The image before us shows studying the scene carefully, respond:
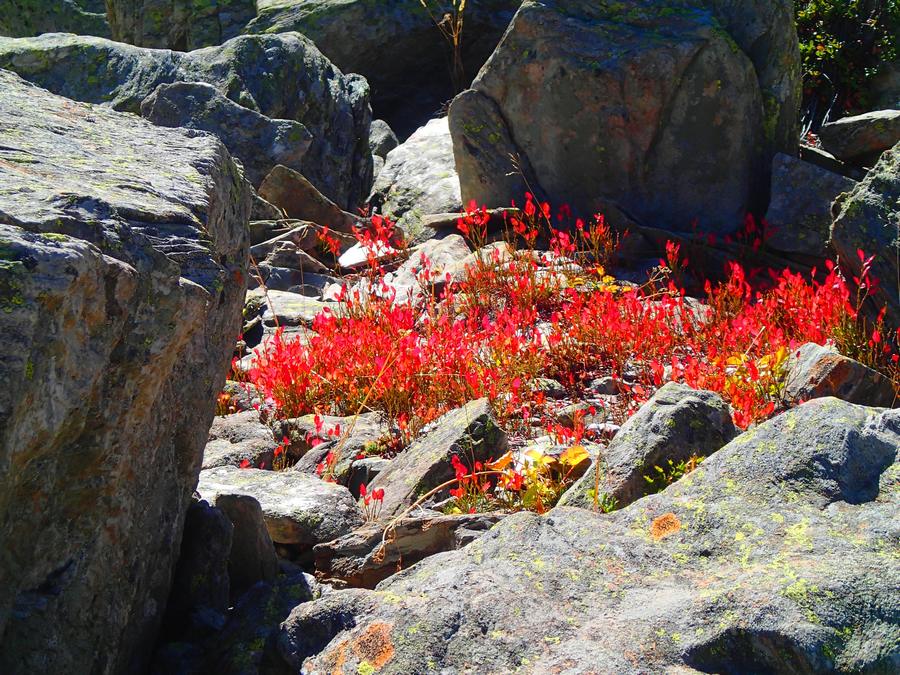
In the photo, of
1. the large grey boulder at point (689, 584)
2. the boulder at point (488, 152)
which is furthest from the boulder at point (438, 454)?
the boulder at point (488, 152)

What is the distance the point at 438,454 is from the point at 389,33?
1136cm

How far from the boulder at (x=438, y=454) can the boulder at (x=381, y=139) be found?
970 cm

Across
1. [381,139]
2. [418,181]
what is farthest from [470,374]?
[381,139]

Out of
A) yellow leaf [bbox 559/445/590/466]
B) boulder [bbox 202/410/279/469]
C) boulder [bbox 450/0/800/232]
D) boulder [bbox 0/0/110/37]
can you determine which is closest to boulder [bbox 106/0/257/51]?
boulder [bbox 0/0/110/37]

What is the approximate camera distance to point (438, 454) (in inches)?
188

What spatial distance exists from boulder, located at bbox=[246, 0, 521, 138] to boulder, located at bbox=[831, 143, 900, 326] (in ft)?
29.9

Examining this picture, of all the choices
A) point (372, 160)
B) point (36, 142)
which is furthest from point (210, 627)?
point (372, 160)

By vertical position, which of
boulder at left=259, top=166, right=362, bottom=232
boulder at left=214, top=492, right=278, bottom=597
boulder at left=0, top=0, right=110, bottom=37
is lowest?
boulder at left=259, top=166, right=362, bottom=232

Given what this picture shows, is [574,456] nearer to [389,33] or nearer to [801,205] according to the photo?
[801,205]

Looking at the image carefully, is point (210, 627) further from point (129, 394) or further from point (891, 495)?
point (891, 495)

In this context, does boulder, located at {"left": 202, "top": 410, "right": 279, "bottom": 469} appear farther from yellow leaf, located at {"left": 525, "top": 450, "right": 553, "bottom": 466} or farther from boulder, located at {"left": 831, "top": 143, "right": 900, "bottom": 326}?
boulder, located at {"left": 831, "top": 143, "right": 900, "bottom": 326}

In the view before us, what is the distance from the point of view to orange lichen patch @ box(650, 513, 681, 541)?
2.69m

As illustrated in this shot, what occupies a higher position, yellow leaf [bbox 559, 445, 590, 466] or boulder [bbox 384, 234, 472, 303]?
yellow leaf [bbox 559, 445, 590, 466]

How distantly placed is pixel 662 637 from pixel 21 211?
180 cm
